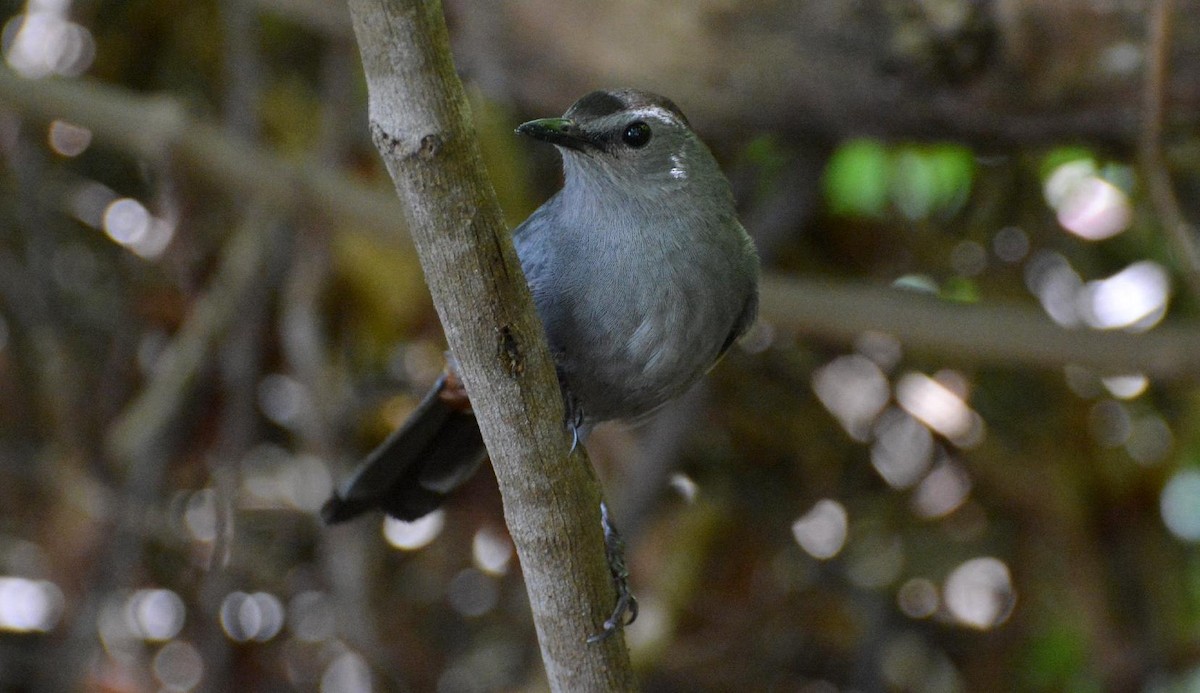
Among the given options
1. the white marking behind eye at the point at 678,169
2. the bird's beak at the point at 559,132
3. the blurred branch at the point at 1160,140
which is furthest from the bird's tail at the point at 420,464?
the blurred branch at the point at 1160,140

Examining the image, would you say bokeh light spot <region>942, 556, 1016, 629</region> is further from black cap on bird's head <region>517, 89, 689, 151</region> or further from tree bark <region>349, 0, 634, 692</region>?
tree bark <region>349, 0, 634, 692</region>

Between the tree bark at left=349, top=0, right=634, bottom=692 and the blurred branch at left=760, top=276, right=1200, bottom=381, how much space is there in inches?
72.8

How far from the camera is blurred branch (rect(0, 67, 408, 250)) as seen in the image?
4.09m

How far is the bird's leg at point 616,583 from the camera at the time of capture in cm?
194

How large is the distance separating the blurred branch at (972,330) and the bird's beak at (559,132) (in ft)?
4.25

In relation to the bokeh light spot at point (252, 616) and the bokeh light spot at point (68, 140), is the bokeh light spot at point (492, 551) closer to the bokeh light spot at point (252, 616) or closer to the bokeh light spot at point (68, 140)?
the bokeh light spot at point (252, 616)

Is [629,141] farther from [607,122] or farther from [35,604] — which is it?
[35,604]

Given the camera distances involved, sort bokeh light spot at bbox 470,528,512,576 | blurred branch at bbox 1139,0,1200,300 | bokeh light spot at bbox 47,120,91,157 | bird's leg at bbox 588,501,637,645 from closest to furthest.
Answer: bird's leg at bbox 588,501,637,645 → blurred branch at bbox 1139,0,1200,300 → bokeh light spot at bbox 470,528,512,576 → bokeh light spot at bbox 47,120,91,157

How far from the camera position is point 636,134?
2.57 m

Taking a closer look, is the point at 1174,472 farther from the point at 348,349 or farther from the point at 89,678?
the point at 89,678

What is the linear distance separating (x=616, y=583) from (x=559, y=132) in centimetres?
86

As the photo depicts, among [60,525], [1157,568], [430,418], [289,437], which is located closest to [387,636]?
[289,437]

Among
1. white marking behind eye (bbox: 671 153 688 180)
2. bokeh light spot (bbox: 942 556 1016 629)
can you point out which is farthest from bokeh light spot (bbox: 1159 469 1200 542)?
white marking behind eye (bbox: 671 153 688 180)

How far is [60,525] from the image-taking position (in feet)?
15.1
